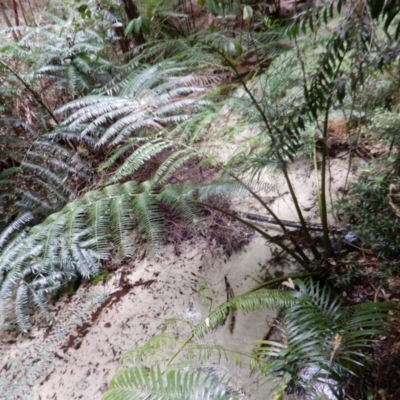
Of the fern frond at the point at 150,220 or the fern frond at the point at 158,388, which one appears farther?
the fern frond at the point at 150,220

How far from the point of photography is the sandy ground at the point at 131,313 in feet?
5.72

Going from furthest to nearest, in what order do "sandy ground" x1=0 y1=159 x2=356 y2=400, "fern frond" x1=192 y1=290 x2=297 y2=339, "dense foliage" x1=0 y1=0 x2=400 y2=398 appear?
1. "sandy ground" x1=0 y1=159 x2=356 y2=400
2. "fern frond" x1=192 y1=290 x2=297 y2=339
3. "dense foliage" x1=0 y1=0 x2=400 y2=398

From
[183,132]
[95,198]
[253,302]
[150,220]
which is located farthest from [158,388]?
[183,132]

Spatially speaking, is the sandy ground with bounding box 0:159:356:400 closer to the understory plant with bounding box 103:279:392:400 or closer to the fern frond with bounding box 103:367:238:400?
the understory plant with bounding box 103:279:392:400

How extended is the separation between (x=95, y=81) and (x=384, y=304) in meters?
2.48

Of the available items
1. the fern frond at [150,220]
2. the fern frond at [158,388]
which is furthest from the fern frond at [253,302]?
the fern frond at [150,220]

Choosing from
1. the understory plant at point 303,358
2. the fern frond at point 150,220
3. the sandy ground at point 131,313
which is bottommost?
the sandy ground at point 131,313

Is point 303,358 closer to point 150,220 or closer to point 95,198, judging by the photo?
point 150,220

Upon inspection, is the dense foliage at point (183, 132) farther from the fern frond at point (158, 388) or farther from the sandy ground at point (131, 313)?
the sandy ground at point (131, 313)

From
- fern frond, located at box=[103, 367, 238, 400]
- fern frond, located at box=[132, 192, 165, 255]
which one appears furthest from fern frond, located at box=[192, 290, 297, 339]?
fern frond, located at box=[132, 192, 165, 255]

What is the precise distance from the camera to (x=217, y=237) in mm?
2014

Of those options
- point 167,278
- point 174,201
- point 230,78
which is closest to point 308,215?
point 174,201

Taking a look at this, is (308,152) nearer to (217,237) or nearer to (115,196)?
(217,237)

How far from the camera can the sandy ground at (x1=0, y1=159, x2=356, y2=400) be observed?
174cm
